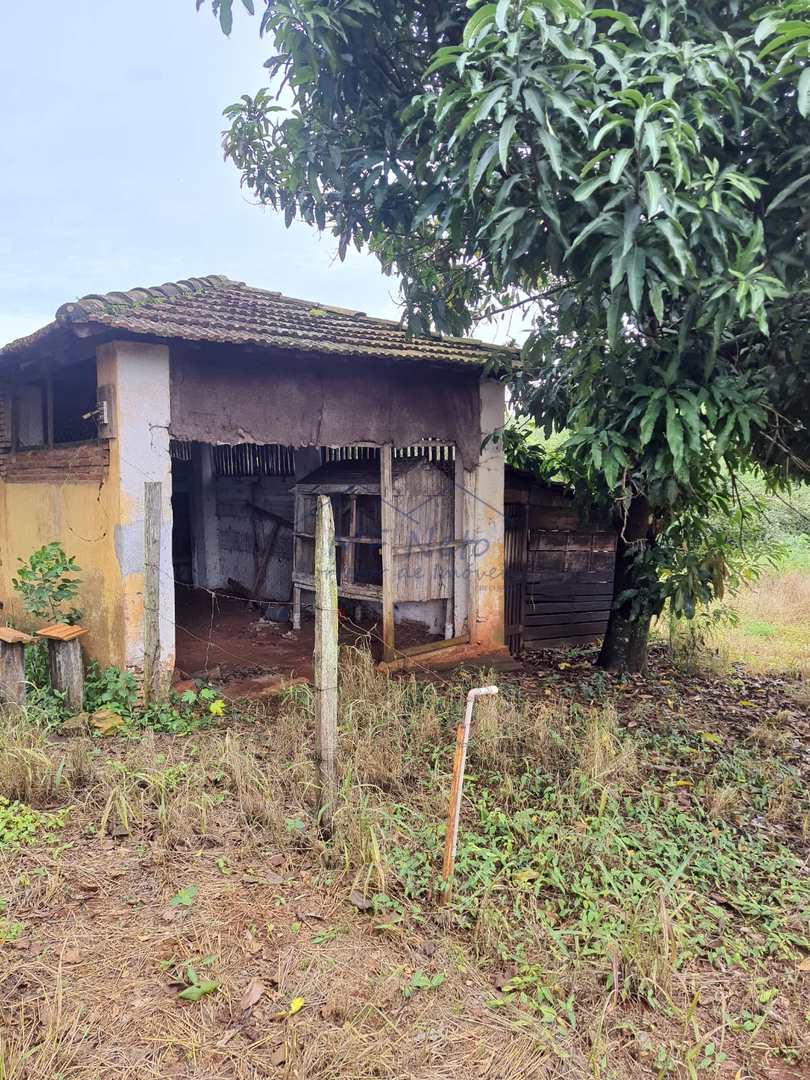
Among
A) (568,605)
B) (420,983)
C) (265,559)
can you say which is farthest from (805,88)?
(265,559)

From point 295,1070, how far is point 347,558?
235 inches

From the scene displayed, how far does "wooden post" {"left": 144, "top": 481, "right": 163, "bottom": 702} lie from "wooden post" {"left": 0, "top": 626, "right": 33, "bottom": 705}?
88cm

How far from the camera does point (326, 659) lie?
3734mm

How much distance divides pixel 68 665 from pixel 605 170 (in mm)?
5002

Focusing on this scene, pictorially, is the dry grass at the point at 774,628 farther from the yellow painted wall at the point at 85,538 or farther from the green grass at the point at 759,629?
the yellow painted wall at the point at 85,538

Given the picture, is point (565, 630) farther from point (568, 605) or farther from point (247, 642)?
point (247, 642)

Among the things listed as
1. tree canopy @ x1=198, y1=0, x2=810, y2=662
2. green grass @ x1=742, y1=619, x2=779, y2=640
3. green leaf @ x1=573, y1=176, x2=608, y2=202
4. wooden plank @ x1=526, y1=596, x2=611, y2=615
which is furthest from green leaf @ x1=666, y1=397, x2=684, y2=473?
green grass @ x1=742, y1=619, x2=779, y2=640

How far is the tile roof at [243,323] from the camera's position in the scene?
215 inches

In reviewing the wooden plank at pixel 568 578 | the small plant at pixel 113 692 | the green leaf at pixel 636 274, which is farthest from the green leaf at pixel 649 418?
the wooden plank at pixel 568 578

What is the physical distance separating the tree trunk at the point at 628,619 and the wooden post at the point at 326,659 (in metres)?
4.44

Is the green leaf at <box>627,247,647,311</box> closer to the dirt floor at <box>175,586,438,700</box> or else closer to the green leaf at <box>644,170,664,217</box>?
the green leaf at <box>644,170,664,217</box>

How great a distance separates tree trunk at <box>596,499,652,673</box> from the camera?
24.1 ft

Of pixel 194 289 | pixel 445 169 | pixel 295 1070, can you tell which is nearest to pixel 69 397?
pixel 194 289

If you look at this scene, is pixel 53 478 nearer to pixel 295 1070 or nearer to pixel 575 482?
pixel 575 482
